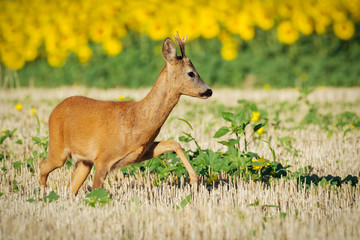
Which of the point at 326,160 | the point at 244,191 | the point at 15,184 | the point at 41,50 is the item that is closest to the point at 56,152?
the point at 15,184

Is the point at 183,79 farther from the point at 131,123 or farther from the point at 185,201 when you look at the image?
the point at 185,201

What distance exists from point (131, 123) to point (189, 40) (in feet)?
39.8

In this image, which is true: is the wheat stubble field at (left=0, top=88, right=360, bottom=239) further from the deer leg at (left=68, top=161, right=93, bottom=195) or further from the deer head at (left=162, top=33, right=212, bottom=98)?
the deer head at (left=162, top=33, right=212, bottom=98)

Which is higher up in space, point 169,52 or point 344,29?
Result: point 344,29

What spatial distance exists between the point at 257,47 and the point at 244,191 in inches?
456

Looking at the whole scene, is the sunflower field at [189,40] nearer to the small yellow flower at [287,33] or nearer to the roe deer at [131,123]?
the small yellow flower at [287,33]

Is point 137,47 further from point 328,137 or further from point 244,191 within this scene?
point 244,191

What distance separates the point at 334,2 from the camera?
16.2 m

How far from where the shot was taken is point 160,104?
15.2 feet

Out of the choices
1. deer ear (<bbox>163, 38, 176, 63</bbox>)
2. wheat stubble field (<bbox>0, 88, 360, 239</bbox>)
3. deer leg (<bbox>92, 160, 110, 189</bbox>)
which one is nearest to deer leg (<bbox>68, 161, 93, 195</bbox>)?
wheat stubble field (<bbox>0, 88, 360, 239</bbox>)

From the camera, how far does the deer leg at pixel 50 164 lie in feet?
16.4

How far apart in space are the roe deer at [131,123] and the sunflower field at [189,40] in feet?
31.9

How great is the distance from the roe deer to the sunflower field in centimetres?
973

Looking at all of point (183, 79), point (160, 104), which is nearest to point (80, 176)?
point (160, 104)
